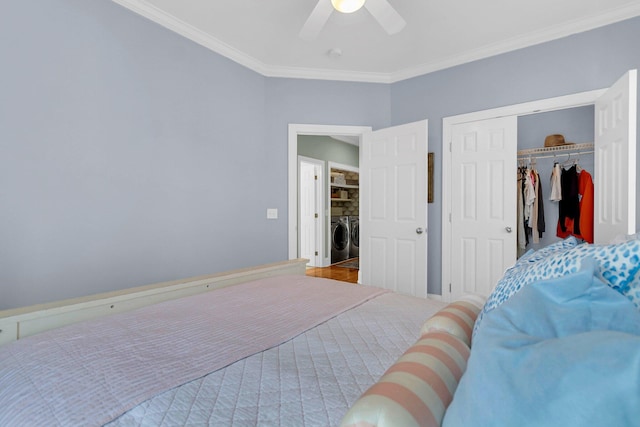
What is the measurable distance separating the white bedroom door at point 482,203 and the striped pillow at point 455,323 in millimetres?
2274

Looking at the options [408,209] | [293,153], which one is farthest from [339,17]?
[408,209]

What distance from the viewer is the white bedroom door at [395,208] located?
3.11 metres

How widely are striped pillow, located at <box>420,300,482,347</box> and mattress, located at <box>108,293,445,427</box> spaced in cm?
17

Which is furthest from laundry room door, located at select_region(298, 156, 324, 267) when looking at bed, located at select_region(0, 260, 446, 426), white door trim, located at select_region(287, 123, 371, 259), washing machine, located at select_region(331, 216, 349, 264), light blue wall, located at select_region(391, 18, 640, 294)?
bed, located at select_region(0, 260, 446, 426)

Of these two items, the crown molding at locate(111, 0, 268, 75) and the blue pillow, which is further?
the crown molding at locate(111, 0, 268, 75)

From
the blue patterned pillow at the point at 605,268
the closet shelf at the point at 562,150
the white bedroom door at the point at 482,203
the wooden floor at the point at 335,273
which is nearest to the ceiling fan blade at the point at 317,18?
the blue patterned pillow at the point at 605,268

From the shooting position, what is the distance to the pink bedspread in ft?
2.33

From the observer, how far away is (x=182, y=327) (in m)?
1.14

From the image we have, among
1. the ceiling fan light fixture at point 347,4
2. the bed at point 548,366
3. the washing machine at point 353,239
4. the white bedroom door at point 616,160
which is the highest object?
the ceiling fan light fixture at point 347,4

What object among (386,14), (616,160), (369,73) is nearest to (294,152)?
(369,73)

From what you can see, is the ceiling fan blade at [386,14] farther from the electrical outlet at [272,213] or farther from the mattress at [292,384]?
the electrical outlet at [272,213]

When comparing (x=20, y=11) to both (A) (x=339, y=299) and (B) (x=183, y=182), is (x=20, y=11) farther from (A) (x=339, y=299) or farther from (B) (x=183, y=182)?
(A) (x=339, y=299)

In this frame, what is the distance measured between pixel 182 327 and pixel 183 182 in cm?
172

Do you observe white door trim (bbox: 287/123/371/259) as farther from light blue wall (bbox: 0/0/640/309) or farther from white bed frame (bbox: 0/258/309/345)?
white bed frame (bbox: 0/258/309/345)
